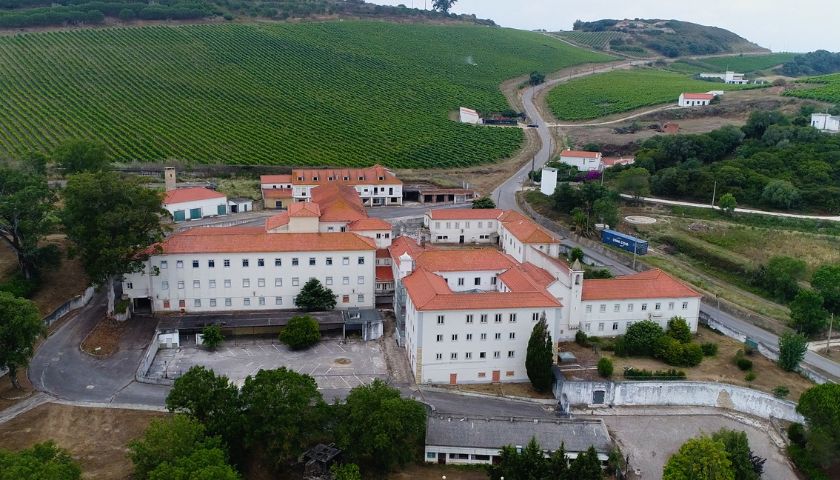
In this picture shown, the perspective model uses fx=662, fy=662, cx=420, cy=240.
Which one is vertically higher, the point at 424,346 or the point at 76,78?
the point at 76,78

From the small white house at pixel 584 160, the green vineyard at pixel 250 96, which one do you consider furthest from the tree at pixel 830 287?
the green vineyard at pixel 250 96

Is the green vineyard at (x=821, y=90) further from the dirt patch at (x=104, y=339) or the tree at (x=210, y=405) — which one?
the dirt patch at (x=104, y=339)

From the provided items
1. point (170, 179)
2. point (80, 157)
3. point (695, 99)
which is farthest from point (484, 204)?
point (695, 99)

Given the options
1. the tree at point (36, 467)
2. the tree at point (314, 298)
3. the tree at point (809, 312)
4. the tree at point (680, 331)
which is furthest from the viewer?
the tree at point (314, 298)

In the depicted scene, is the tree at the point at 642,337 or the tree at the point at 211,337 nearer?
the tree at the point at 211,337

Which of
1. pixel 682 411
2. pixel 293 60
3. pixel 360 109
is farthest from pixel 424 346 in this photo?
pixel 293 60

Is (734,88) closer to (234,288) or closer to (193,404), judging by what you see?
(234,288)
